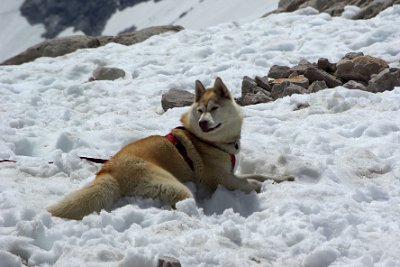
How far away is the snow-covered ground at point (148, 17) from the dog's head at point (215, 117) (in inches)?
3649

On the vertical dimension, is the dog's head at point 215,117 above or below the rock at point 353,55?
above

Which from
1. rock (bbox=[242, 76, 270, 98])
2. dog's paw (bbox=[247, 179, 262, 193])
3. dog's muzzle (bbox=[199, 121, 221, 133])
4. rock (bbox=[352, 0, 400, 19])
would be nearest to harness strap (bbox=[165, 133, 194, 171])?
dog's muzzle (bbox=[199, 121, 221, 133])

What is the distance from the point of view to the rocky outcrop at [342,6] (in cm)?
1775

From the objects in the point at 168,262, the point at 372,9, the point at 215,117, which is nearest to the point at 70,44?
the point at 372,9

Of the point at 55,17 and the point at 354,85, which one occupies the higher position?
the point at 354,85

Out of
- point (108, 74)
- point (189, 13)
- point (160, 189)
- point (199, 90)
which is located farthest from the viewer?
point (189, 13)

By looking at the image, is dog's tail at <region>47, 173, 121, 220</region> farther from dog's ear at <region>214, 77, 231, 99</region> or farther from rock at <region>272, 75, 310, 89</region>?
rock at <region>272, 75, 310, 89</region>

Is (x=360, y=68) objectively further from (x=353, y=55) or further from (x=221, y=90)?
(x=221, y=90)

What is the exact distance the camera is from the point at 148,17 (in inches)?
6742

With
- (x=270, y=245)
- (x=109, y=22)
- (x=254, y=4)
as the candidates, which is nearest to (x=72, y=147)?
(x=270, y=245)

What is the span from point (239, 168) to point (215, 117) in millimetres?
1087

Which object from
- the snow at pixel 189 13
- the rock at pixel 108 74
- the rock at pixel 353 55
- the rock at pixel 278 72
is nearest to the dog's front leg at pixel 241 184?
the rock at pixel 278 72

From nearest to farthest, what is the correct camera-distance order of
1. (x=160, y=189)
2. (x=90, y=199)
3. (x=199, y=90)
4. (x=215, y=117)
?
(x=90, y=199)
(x=160, y=189)
(x=215, y=117)
(x=199, y=90)

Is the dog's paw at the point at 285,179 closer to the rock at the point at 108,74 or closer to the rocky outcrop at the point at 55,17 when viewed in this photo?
the rock at the point at 108,74
